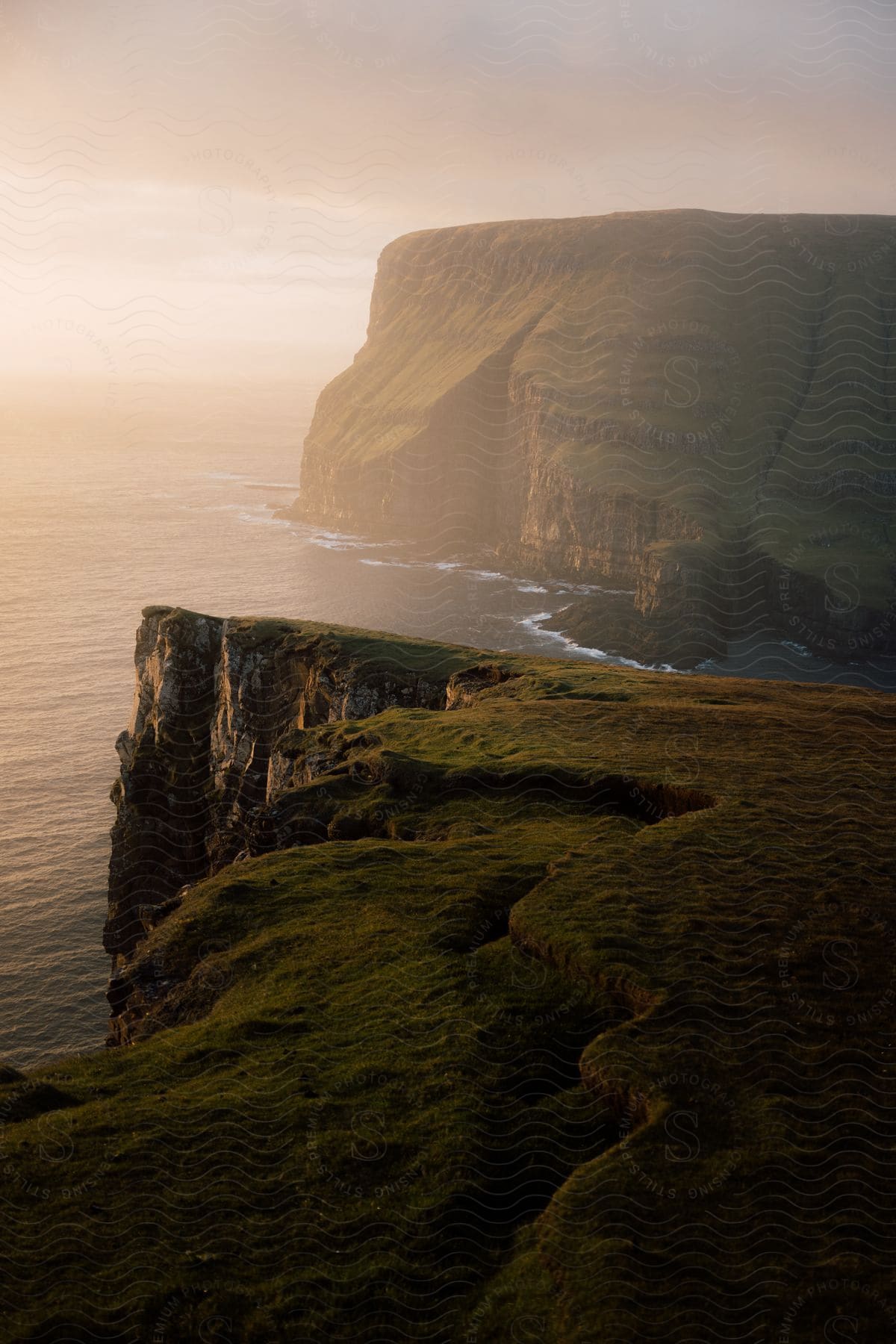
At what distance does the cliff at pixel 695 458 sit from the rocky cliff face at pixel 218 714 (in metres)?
78.3

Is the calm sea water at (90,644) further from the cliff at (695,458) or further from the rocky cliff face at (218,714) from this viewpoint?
the cliff at (695,458)

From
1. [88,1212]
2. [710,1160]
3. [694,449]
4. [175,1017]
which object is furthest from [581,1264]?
[694,449]

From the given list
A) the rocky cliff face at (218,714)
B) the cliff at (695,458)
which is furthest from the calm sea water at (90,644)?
the cliff at (695,458)

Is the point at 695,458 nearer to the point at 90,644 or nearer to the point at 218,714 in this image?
the point at 90,644

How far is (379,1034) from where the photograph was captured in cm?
2381

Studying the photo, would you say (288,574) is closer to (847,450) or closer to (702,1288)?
(847,450)

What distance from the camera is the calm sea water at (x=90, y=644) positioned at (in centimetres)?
6519

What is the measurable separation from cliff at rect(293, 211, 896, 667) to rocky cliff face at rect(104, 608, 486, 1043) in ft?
257

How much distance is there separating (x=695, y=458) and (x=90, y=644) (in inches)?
4332

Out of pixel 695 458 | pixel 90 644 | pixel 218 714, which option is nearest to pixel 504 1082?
pixel 218 714

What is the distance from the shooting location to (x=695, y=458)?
558 ft

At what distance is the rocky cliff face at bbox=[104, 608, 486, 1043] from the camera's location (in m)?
57.1

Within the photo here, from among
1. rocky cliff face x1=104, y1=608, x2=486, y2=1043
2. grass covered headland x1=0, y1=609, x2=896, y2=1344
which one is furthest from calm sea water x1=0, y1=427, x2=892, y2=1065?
grass covered headland x1=0, y1=609, x2=896, y2=1344

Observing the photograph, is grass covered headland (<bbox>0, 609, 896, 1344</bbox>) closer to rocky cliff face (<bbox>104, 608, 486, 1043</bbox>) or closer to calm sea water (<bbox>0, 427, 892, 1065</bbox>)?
rocky cliff face (<bbox>104, 608, 486, 1043</bbox>)
